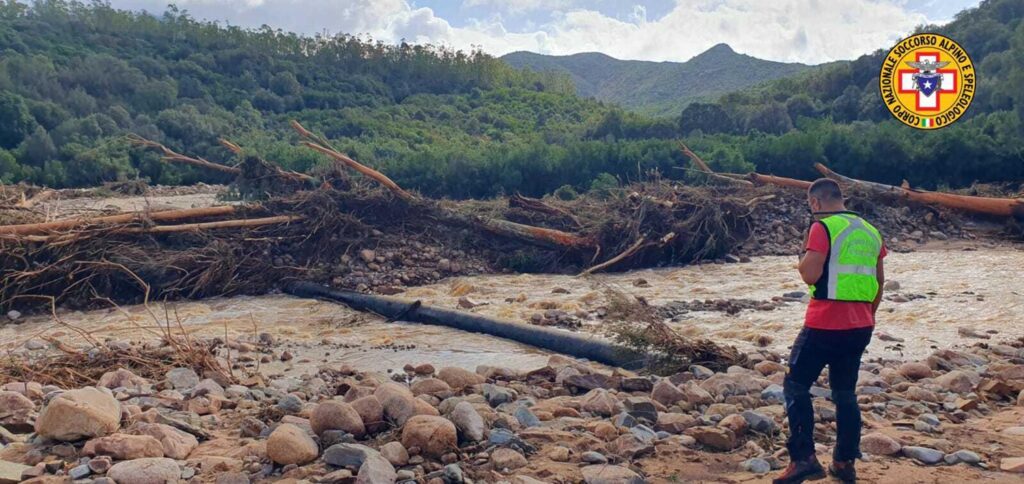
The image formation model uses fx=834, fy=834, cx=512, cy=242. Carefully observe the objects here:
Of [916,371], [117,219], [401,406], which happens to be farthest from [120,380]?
[117,219]

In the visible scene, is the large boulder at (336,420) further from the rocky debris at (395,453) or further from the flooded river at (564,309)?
the flooded river at (564,309)

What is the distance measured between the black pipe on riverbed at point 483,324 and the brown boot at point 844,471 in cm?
275

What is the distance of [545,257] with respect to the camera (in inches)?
511

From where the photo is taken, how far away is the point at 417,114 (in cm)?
4328

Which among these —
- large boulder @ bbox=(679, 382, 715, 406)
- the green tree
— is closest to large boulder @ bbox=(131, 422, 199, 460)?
large boulder @ bbox=(679, 382, 715, 406)

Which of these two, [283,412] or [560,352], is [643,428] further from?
[560,352]

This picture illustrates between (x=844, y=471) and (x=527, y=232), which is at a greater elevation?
(x=527, y=232)

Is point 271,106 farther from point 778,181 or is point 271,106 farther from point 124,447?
point 124,447

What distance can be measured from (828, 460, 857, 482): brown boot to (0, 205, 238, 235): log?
999 centimetres

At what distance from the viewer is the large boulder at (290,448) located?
12.4 ft

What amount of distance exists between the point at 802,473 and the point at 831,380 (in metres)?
0.47

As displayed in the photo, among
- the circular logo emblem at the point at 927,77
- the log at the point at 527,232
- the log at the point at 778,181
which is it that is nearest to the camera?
the circular logo emblem at the point at 927,77

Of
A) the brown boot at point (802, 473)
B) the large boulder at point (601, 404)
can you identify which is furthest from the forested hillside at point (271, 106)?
the brown boot at point (802, 473)

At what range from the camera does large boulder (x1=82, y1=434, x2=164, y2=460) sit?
3.81 metres
